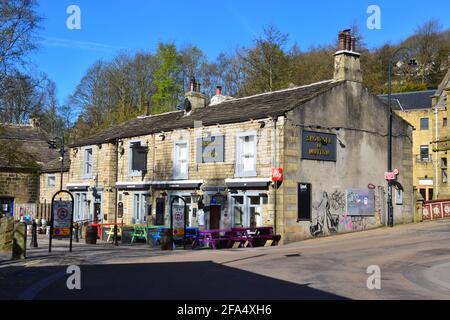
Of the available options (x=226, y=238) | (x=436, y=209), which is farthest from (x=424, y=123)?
(x=226, y=238)

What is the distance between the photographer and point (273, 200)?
25.1m

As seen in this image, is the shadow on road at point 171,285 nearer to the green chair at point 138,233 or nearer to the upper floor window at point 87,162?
the green chair at point 138,233

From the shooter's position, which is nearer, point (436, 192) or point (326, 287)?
point (326, 287)

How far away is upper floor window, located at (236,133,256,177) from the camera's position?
26.6 metres

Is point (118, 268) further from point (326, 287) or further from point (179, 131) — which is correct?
point (179, 131)

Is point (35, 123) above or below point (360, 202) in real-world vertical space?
above

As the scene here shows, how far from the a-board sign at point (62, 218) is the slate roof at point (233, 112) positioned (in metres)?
9.74

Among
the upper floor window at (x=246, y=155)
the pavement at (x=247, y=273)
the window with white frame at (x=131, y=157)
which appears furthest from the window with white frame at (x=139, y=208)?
the pavement at (x=247, y=273)

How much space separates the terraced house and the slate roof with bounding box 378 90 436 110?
29.9m

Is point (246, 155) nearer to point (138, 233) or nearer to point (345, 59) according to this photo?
point (138, 233)

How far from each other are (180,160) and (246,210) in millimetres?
5992

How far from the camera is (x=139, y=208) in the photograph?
109ft
